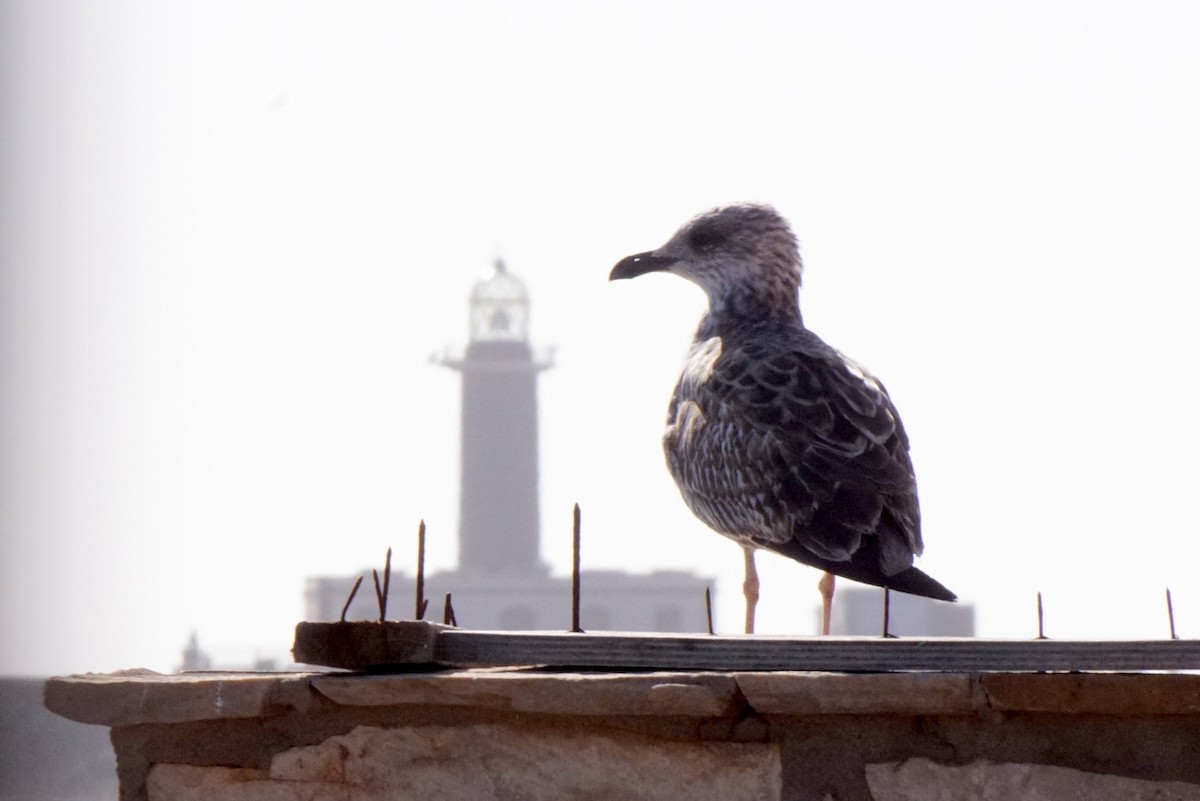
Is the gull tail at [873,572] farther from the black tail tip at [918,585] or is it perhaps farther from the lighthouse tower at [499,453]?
the lighthouse tower at [499,453]

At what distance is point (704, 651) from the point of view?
3.42 meters

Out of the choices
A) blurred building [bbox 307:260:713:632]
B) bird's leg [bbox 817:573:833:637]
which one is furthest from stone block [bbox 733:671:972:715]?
blurred building [bbox 307:260:713:632]

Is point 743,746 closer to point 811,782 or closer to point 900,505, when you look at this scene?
point 811,782

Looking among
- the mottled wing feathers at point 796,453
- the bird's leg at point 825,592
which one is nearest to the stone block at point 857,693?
the mottled wing feathers at point 796,453

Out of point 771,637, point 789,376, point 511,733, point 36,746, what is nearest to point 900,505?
point 789,376

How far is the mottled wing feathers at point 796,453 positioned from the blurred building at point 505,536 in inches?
2760

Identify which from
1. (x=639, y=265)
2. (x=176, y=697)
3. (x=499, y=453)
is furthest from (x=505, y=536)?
(x=176, y=697)

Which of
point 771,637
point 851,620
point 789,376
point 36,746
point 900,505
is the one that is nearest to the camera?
point 771,637

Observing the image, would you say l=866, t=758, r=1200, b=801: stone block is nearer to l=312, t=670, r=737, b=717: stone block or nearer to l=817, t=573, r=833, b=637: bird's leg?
l=312, t=670, r=737, b=717: stone block

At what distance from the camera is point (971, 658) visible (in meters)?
3.31

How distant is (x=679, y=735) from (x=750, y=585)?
274 centimetres

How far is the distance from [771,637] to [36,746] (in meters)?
9.26

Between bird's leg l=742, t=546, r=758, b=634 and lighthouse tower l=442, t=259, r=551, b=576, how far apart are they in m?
73.2

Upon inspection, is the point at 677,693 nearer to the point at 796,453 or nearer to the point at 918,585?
the point at 918,585
